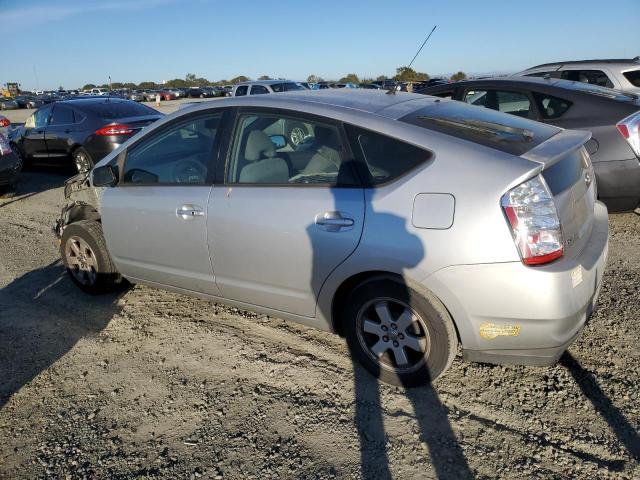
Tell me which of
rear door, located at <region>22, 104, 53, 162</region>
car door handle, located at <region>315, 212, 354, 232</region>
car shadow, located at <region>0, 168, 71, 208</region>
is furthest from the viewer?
rear door, located at <region>22, 104, 53, 162</region>

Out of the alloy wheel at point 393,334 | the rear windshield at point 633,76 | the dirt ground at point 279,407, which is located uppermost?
the rear windshield at point 633,76

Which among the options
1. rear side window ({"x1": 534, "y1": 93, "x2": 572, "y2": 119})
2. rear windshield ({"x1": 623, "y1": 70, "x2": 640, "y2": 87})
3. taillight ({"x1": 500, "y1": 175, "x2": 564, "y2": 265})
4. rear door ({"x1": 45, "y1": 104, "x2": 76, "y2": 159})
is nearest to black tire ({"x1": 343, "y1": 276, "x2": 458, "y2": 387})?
taillight ({"x1": 500, "y1": 175, "x2": 564, "y2": 265})

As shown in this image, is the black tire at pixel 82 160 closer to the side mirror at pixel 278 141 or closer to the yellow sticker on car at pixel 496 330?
the side mirror at pixel 278 141

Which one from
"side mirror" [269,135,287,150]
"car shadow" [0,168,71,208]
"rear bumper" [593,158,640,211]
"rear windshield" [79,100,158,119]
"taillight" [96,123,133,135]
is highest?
"rear windshield" [79,100,158,119]

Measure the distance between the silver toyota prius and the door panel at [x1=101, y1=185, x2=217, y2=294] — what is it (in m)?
0.01

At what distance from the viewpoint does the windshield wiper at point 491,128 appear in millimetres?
2757

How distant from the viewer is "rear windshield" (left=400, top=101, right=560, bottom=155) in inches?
104

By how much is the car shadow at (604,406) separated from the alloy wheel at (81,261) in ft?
12.0

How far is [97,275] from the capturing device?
4.17 meters

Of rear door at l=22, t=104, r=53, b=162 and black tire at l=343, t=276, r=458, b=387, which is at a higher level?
rear door at l=22, t=104, r=53, b=162

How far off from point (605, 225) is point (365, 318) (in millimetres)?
1527

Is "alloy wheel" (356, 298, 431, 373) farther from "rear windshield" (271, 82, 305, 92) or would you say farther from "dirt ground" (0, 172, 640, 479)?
"rear windshield" (271, 82, 305, 92)

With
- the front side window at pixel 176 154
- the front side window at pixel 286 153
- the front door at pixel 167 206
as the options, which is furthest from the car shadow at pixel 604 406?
the front side window at pixel 176 154

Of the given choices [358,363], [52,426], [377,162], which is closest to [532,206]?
[377,162]
